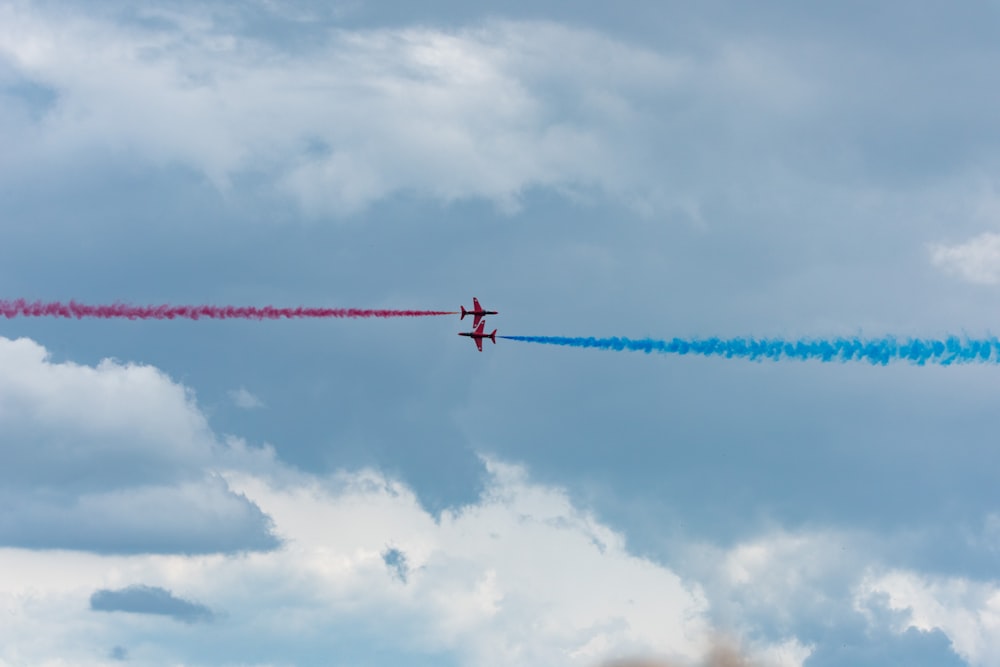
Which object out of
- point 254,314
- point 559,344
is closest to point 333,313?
point 254,314

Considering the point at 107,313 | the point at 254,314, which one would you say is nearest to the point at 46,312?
the point at 107,313

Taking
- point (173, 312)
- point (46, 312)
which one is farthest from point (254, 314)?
point (46, 312)

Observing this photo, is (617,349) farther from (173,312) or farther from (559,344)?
(173,312)

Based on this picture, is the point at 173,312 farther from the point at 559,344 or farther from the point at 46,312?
the point at 559,344

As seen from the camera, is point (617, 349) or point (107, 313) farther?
point (617, 349)

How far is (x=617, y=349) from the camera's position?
19888 centimetres

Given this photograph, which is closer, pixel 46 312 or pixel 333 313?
pixel 46 312

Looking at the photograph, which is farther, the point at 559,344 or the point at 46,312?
the point at 559,344

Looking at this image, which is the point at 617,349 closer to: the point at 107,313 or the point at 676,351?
the point at 676,351

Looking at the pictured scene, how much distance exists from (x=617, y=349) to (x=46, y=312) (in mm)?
51298

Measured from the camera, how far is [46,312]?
182m

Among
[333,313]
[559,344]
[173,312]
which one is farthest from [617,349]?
[173,312]

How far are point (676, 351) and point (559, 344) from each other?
37.9 ft

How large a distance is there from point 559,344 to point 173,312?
35.1 metres
